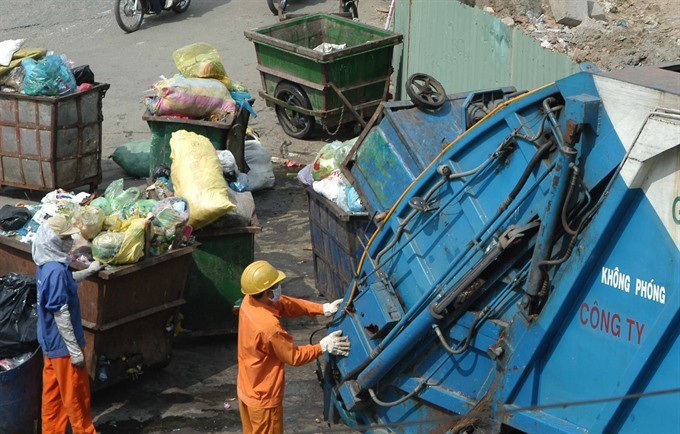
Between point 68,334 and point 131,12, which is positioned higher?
point 68,334

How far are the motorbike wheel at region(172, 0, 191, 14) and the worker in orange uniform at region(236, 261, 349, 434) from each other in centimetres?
1085

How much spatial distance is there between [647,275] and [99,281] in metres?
3.31

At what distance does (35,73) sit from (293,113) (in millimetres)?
3361

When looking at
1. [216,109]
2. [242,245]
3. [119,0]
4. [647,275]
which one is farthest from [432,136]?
[119,0]

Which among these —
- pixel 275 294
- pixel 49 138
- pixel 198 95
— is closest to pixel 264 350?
pixel 275 294

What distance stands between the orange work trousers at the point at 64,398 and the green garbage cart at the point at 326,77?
530 centimetres

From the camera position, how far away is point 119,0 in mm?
14539

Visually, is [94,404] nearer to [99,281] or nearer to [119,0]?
[99,281]

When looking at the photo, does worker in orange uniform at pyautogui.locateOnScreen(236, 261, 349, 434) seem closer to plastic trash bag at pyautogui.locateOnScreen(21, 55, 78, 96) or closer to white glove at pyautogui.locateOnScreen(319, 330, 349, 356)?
white glove at pyautogui.locateOnScreen(319, 330, 349, 356)

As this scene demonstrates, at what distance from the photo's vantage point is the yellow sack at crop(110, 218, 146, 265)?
5.82m

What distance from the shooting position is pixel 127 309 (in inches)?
238

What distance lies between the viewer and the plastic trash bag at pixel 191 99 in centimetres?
865

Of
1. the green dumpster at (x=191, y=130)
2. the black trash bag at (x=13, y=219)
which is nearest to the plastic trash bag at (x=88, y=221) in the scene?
the black trash bag at (x=13, y=219)

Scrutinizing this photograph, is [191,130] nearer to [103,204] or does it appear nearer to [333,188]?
[333,188]
